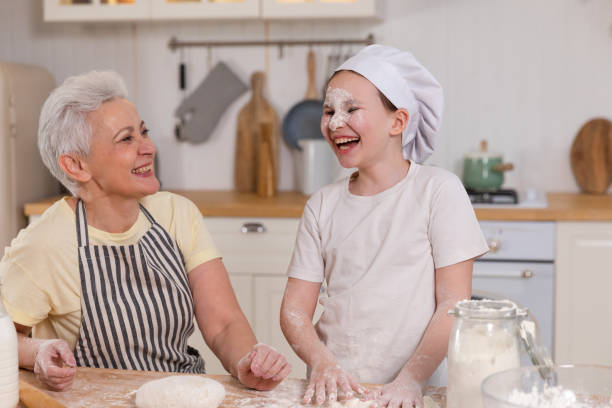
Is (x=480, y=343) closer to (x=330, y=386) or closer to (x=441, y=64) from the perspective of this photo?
(x=330, y=386)

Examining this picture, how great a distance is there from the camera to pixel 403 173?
152 cm

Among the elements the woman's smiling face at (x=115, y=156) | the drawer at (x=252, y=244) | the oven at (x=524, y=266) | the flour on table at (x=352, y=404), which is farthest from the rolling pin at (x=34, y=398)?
the oven at (x=524, y=266)

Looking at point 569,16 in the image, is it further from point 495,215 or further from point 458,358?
point 458,358

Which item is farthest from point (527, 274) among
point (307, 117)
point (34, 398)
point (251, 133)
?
point (34, 398)

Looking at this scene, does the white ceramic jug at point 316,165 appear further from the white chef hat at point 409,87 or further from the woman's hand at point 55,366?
the woman's hand at point 55,366

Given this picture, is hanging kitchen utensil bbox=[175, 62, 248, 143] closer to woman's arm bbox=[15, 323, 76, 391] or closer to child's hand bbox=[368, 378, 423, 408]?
woman's arm bbox=[15, 323, 76, 391]

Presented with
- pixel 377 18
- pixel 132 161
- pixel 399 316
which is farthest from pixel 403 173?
pixel 377 18

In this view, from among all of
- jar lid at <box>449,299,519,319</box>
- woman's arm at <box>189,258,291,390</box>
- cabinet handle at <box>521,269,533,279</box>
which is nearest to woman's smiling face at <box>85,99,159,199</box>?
woman's arm at <box>189,258,291,390</box>

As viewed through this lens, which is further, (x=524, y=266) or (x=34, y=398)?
(x=524, y=266)

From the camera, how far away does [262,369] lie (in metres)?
1.22

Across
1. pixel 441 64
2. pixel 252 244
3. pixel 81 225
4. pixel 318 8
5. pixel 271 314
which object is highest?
pixel 318 8

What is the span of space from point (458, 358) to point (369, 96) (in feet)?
2.01

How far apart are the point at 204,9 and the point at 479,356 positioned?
2.17 m

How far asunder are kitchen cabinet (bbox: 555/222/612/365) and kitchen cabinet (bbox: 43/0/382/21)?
1.07 metres
